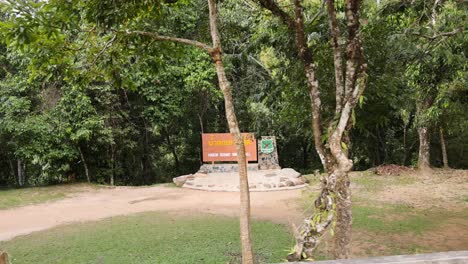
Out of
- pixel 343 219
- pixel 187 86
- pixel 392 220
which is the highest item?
pixel 187 86

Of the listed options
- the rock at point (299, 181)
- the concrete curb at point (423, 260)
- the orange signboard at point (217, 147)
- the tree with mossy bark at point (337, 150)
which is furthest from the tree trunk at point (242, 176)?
the orange signboard at point (217, 147)

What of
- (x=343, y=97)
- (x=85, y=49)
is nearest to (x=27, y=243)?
(x=85, y=49)

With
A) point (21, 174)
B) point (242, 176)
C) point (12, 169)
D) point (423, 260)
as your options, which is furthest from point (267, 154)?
point (423, 260)

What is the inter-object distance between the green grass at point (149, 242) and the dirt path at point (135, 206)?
700mm

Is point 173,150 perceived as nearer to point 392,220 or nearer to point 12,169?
point 12,169

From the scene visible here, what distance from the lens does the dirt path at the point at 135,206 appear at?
7676 millimetres

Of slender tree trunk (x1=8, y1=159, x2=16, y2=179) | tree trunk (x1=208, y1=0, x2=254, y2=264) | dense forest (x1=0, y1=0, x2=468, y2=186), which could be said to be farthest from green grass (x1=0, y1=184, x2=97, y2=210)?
tree trunk (x1=208, y1=0, x2=254, y2=264)

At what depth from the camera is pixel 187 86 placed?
1255 centimetres

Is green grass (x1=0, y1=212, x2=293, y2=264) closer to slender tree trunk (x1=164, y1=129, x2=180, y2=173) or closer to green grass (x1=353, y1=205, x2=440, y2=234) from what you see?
green grass (x1=353, y1=205, x2=440, y2=234)

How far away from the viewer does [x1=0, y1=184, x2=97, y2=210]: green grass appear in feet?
31.8

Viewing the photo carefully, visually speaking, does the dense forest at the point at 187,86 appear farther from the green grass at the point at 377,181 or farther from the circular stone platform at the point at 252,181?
the circular stone platform at the point at 252,181

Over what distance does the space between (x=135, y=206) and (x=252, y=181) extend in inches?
153

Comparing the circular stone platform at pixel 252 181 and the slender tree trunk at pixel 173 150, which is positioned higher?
the slender tree trunk at pixel 173 150

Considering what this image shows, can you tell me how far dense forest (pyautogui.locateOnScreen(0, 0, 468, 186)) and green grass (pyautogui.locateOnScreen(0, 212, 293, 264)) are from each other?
1.88 metres
